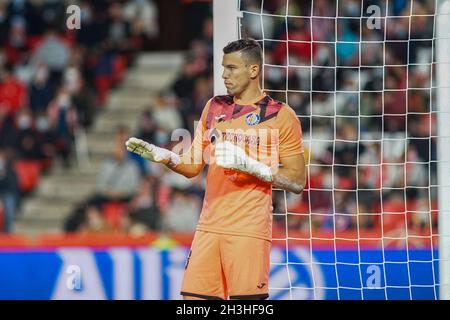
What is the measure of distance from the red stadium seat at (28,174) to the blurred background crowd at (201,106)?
2 cm

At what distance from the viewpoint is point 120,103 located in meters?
14.5

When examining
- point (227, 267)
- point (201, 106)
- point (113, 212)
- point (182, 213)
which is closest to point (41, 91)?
point (201, 106)

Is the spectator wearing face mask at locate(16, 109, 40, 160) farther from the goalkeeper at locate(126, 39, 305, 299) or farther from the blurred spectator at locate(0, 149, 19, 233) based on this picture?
the goalkeeper at locate(126, 39, 305, 299)

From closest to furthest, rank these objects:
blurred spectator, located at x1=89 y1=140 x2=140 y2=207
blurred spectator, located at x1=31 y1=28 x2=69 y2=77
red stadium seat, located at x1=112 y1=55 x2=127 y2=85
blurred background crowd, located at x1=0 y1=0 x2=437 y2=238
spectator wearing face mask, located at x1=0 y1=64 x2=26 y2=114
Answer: blurred background crowd, located at x1=0 y1=0 x2=437 y2=238
blurred spectator, located at x1=89 y1=140 x2=140 y2=207
spectator wearing face mask, located at x1=0 y1=64 x2=26 y2=114
blurred spectator, located at x1=31 y1=28 x2=69 y2=77
red stadium seat, located at x1=112 y1=55 x2=127 y2=85

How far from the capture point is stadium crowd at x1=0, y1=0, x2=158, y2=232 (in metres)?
13.6

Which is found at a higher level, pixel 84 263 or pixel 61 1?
pixel 61 1

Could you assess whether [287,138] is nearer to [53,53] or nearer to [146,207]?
[146,207]

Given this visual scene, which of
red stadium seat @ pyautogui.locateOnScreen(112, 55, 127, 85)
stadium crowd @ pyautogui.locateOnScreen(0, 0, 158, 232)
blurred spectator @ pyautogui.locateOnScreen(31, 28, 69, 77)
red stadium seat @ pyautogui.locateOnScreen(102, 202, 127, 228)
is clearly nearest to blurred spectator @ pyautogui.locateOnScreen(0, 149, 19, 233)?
stadium crowd @ pyautogui.locateOnScreen(0, 0, 158, 232)

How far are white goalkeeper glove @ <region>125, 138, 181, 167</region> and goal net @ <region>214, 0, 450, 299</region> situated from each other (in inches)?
90.1

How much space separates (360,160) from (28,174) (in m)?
4.68
